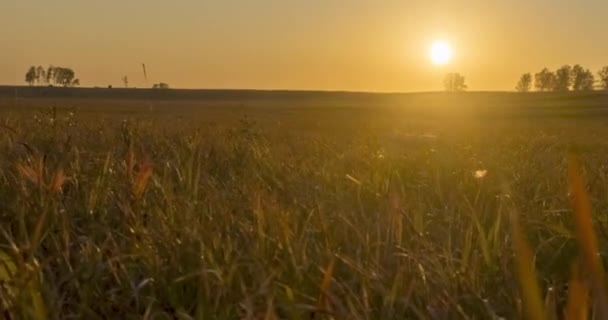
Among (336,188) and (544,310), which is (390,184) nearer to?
(336,188)

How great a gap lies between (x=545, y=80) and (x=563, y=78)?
4.89 meters

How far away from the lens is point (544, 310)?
4.03 feet

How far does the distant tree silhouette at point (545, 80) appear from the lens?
128 metres

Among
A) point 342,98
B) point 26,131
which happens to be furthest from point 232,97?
point 26,131

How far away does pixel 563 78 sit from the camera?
125 meters

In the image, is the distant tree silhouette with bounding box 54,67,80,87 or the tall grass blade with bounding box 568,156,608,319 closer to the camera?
the tall grass blade with bounding box 568,156,608,319

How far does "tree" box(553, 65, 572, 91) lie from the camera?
124625 mm

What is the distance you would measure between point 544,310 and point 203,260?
0.81m

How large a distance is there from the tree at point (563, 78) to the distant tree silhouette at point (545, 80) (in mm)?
1353

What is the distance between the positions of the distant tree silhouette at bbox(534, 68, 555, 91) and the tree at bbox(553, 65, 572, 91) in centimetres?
135

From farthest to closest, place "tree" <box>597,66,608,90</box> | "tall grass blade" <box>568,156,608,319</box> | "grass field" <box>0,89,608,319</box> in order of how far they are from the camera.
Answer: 1. "tree" <box>597,66,608,90</box>
2. "grass field" <box>0,89,608,319</box>
3. "tall grass blade" <box>568,156,608,319</box>

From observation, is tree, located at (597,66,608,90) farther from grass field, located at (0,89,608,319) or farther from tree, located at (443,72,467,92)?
grass field, located at (0,89,608,319)

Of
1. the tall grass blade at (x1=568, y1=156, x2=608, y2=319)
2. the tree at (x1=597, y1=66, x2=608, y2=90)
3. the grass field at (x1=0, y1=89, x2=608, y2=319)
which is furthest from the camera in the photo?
the tree at (x1=597, y1=66, x2=608, y2=90)

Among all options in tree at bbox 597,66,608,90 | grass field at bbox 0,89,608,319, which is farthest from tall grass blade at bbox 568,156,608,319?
tree at bbox 597,66,608,90
